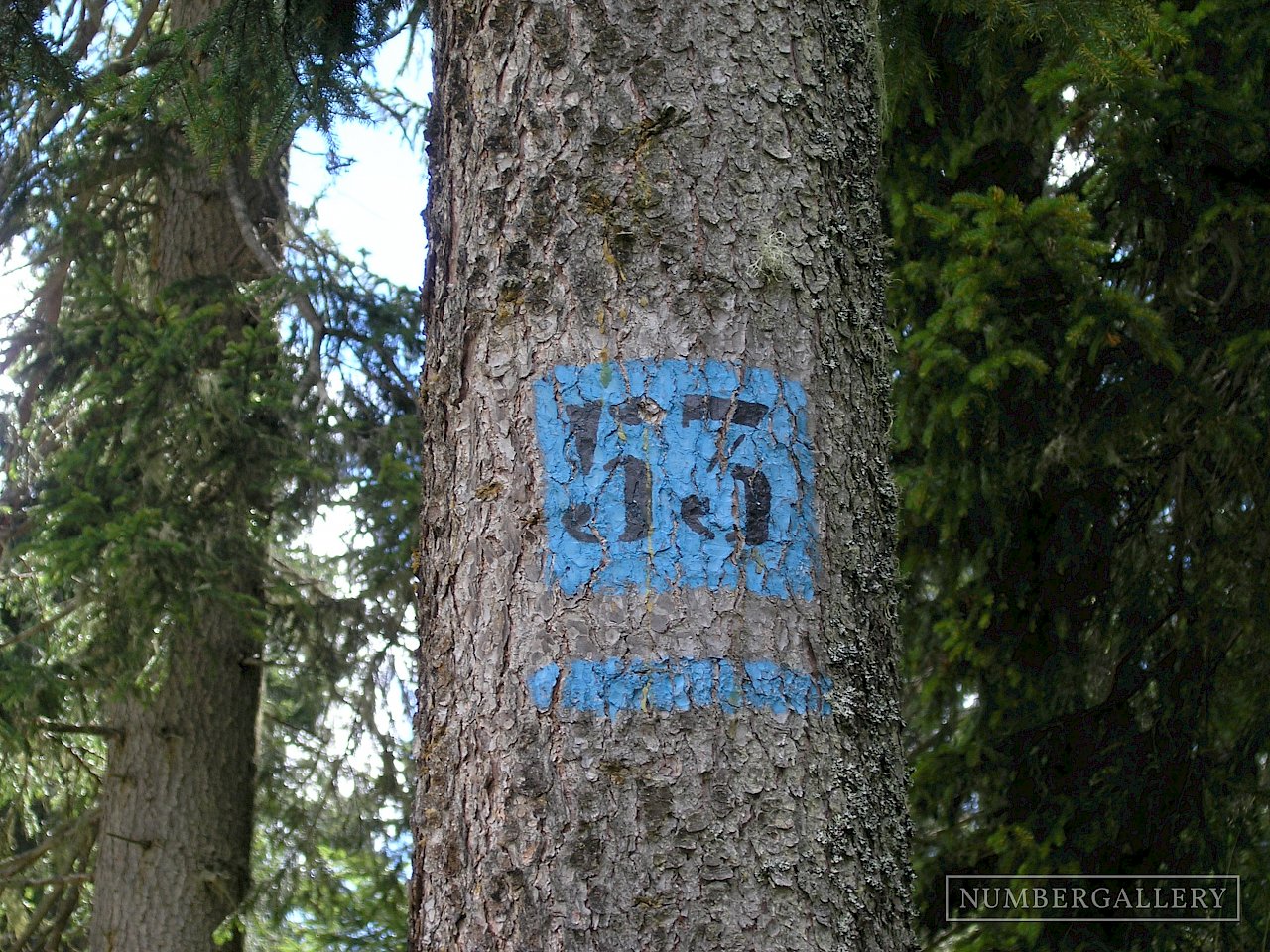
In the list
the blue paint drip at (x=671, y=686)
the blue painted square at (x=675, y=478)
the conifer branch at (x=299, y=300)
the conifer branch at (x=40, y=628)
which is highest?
the conifer branch at (x=299, y=300)

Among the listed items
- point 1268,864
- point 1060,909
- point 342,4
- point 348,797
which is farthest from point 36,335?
point 1268,864

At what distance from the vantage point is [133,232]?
7.31 metres

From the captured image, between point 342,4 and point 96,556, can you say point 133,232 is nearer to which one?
point 96,556

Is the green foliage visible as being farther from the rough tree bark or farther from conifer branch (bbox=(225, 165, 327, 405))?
the rough tree bark

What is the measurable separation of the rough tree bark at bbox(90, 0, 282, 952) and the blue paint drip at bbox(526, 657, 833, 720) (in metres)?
4.06

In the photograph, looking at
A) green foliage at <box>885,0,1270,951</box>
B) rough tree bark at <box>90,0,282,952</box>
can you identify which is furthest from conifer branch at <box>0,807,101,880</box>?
green foliage at <box>885,0,1270,951</box>

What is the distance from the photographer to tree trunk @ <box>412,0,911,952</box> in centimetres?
134

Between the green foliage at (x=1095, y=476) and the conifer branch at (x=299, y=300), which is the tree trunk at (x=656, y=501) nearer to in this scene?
the green foliage at (x=1095, y=476)

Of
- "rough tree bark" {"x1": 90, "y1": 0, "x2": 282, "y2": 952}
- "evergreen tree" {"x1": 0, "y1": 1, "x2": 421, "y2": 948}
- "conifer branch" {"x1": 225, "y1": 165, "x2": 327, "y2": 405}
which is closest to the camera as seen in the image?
"evergreen tree" {"x1": 0, "y1": 1, "x2": 421, "y2": 948}

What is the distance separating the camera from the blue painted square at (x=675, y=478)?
141 cm

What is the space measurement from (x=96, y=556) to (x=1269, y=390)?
14.7 feet

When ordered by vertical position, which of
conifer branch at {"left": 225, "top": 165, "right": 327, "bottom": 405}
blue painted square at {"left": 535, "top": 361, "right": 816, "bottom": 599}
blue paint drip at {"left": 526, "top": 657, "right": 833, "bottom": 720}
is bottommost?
blue paint drip at {"left": 526, "top": 657, "right": 833, "bottom": 720}

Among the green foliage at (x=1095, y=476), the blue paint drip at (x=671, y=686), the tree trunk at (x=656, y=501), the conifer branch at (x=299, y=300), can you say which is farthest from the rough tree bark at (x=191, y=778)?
the blue paint drip at (x=671, y=686)

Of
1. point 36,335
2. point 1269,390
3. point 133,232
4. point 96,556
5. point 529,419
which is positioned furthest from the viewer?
point 133,232
